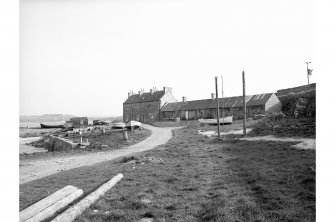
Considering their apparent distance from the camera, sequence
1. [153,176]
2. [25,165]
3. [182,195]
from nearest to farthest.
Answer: [182,195]
[153,176]
[25,165]

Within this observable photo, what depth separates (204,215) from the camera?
20.8 feet

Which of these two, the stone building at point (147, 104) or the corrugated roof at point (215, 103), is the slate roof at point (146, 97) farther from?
the corrugated roof at point (215, 103)

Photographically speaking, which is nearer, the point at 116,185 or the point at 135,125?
the point at 116,185

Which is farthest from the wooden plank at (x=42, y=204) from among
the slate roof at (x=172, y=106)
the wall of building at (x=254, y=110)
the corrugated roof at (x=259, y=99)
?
the slate roof at (x=172, y=106)

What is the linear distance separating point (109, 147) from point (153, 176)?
13197 millimetres

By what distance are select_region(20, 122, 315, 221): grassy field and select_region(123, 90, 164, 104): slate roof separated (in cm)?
5374

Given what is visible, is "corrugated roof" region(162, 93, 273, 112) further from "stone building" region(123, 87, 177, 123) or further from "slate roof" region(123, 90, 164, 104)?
"slate roof" region(123, 90, 164, 104)

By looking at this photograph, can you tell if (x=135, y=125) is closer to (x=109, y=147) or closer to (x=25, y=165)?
(x=109, y=147)

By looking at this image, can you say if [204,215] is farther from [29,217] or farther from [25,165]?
[25,165]

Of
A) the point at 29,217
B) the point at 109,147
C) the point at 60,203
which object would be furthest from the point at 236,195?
the point at 109,147

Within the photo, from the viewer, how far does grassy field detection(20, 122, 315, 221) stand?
21.1 ft

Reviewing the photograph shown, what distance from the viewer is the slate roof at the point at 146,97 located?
67.0 m

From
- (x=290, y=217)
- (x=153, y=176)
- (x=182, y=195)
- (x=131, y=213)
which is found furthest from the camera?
(x=153, y=176)
